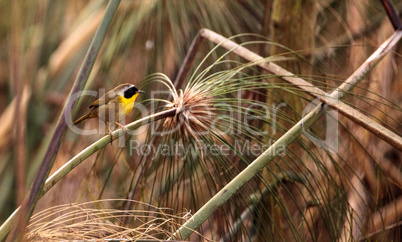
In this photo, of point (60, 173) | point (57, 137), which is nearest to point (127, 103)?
point (60, 173)

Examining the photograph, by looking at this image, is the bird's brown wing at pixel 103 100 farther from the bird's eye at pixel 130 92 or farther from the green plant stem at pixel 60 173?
the green plant stem at pixel 60 173

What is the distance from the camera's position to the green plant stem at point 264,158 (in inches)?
33.2

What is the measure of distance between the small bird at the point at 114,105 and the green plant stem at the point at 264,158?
65 centimetres

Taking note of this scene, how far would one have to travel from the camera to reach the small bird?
1.46 metres

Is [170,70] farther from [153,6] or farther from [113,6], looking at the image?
[113,6]

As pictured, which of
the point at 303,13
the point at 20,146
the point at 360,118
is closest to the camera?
the point at 20,146

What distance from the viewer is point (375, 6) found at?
6.26 ft

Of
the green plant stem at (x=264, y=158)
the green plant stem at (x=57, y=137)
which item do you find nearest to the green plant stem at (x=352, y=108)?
the green plant stem at (x=264, y=158)

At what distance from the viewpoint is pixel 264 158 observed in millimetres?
909

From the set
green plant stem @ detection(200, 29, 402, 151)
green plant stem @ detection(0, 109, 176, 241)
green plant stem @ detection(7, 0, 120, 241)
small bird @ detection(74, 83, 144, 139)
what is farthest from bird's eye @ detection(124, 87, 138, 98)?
green plant stem @ detection(7, 0, 120, 241)

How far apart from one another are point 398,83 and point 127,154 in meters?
1.15

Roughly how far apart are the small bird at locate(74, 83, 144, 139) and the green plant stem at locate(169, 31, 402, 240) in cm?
65

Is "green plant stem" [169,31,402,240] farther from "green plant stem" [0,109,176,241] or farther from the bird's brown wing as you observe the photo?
the bird's brown wing

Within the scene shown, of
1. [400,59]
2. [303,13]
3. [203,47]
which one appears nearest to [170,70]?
[203,47]
